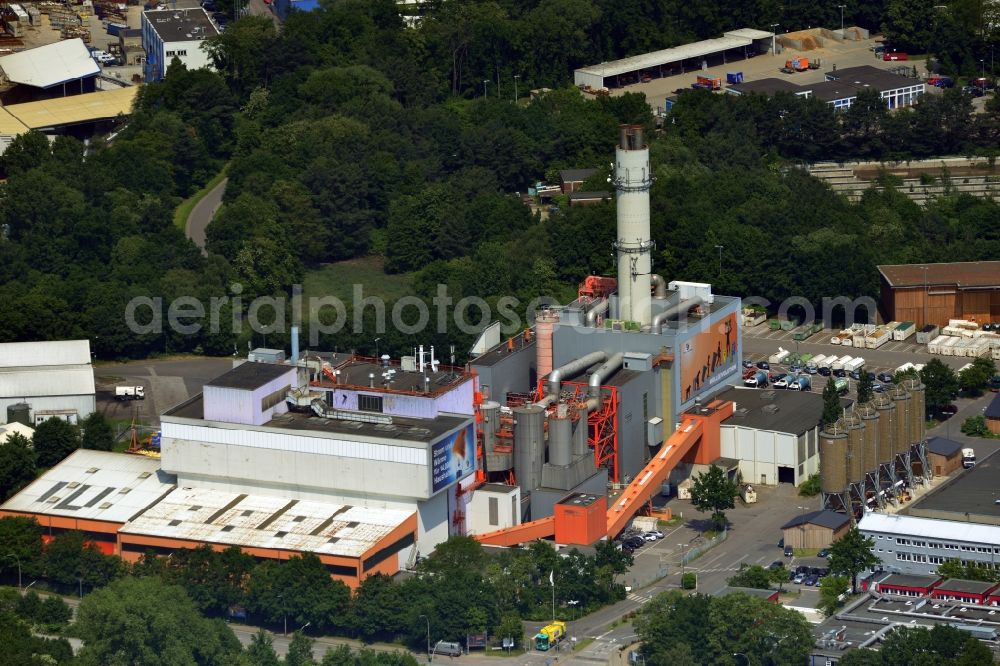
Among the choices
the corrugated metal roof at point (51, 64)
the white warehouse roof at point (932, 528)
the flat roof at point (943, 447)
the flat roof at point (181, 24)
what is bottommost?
the white warehouse roof at point (932, 528)

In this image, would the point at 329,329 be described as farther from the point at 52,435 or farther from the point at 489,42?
the point at 489,42

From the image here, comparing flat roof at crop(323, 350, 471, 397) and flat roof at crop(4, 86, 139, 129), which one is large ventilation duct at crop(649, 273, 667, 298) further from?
flat roof at crop(4, 86, 139, 129)

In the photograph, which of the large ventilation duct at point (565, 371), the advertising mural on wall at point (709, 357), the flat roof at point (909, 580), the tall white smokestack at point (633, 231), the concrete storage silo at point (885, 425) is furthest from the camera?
the tall white smokestack at point (633, 231)

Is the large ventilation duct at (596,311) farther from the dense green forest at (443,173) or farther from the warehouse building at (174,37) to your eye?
the warehouse building at (174,37)

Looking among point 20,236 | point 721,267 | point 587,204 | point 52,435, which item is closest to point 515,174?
point 587,204

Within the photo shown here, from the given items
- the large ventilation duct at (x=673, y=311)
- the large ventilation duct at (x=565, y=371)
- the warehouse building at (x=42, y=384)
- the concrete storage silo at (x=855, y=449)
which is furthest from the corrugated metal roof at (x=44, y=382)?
the concrete storage silo at (x=855, y=449)

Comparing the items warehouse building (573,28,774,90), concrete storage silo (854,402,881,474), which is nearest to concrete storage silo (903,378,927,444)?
concrete storage silo (854,402,881,474)

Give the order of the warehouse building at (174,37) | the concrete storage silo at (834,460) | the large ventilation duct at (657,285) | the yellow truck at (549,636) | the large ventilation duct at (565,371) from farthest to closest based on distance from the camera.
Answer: the warehouse building at (174,37)
the large ventilation duct at (657,285)
the large ventilation duct at (565,371)
the concrete storage silo at (834,460)
the yellow truck at (549,636)
